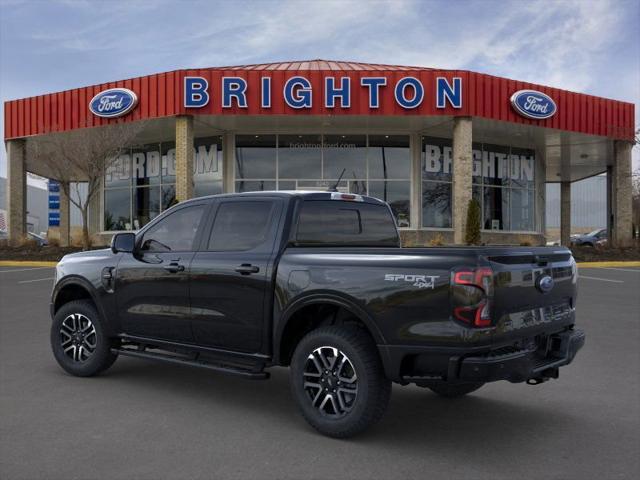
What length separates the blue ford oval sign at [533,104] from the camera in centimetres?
2241

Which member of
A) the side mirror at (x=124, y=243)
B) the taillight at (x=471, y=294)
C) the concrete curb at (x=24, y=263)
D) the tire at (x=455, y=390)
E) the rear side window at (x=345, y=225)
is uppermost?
the rear side window at (x=345, y=225)

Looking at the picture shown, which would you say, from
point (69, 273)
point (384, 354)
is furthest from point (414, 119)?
point (384, 354)

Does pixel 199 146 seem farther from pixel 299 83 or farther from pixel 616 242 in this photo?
pixel 616 242

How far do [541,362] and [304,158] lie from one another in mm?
20971

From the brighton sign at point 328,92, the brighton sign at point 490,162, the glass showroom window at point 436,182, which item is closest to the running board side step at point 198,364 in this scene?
the brighton sign at point 328,92

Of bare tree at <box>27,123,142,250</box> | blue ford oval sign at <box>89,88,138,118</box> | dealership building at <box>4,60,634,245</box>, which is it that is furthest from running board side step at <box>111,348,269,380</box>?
bare tree at <box>27,123,142,250</box>

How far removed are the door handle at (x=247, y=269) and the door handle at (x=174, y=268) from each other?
71 centimetres

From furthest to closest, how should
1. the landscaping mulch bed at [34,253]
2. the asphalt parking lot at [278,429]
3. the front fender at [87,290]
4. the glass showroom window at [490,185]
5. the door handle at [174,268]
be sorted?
the glass showroom window at [490,185], the landscaping mulch bed at [34,253], the front fender at [87,290], the door handle at [174,268], the asphalt parking lot at [278,429]

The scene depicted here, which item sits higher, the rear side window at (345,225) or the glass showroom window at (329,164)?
the glass showroom window at (329,164)

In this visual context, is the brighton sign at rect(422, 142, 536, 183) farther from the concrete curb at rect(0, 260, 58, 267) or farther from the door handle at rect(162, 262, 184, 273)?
the door handle at rect(162, 262, 184, 273)

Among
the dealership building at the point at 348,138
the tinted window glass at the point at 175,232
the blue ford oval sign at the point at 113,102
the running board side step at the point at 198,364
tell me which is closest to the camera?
the running board side step at the point at 198,364

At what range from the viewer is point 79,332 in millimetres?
6328

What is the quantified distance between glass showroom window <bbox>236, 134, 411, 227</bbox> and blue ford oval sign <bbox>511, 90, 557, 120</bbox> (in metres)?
4.71

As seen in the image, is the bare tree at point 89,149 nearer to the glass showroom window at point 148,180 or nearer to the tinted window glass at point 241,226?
the glass showroom window at point 148,180
